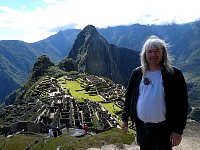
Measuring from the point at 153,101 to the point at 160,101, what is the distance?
137 millimetres

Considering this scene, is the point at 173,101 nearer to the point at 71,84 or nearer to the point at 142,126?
the point at 142,126

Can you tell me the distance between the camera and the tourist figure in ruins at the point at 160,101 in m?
7.50

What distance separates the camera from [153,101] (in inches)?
298

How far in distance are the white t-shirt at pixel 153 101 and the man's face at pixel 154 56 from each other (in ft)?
0.66

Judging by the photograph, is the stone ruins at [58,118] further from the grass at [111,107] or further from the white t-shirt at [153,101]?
the white t-shirt at [153,101]

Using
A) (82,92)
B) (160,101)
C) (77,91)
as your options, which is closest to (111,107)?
(82,92)

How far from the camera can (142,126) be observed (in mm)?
7840

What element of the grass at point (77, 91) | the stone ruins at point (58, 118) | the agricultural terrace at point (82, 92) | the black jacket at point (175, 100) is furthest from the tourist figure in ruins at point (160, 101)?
the grass at point (77, 91)

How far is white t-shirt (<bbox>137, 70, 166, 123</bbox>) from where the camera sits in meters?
7.55

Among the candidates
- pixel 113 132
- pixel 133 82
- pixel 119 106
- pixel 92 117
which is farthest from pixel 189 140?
pixel 119 106

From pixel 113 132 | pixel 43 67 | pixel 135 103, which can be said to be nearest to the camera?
pixel 135 103

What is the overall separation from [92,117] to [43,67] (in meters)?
110

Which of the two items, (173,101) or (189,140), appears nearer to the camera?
(173,101)

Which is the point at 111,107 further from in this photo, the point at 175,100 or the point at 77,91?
the point at 175,100
